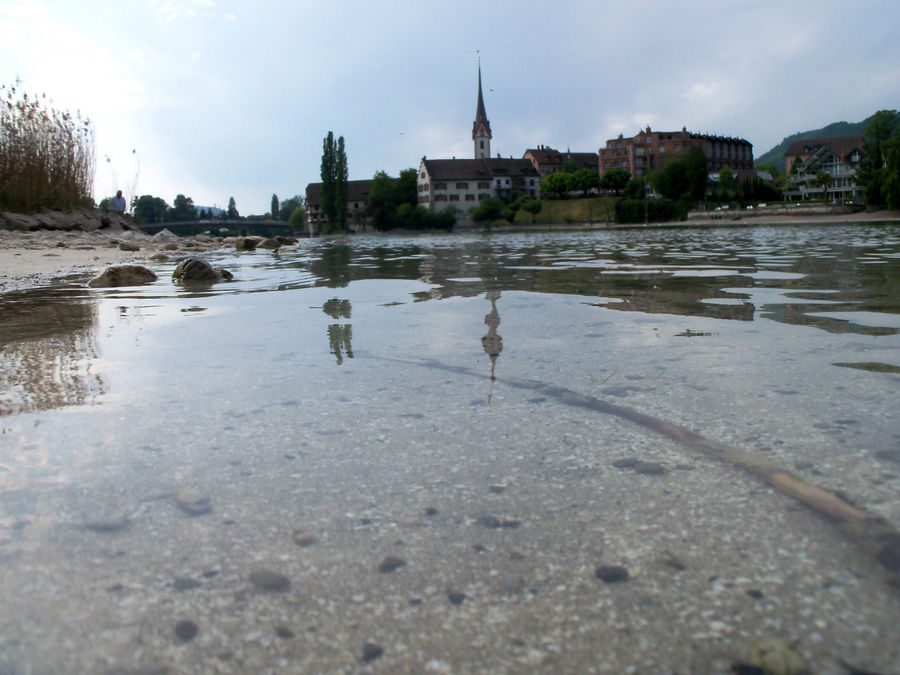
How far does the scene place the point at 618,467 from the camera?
6.02 ft

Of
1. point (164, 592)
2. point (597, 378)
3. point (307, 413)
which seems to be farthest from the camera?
point (597, 378)

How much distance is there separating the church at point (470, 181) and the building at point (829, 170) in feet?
145

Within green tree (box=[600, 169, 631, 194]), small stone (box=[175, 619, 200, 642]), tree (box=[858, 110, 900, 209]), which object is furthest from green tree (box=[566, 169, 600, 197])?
small stone (box=[175, 619, 200, 642])

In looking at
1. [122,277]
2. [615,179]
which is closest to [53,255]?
[122,277]

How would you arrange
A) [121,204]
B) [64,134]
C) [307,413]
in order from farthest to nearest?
[121,204], [64,134], [307,413]

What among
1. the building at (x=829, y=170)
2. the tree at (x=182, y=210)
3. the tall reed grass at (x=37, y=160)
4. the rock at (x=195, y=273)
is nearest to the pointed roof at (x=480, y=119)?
the building at (x=829, y=170)

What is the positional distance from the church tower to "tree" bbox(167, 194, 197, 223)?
67581 mm

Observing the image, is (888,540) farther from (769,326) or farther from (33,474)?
(769,326)

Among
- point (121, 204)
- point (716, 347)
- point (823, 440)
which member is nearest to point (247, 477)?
point (823, 440)

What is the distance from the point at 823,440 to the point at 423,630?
1391 mm

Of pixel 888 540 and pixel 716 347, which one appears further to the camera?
pixel 716 347

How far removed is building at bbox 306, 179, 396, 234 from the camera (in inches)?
4572

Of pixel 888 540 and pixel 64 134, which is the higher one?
pixel 64 134

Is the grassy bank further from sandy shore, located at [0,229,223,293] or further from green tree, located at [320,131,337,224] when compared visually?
sandy shore, located at [0,229,223,293]
